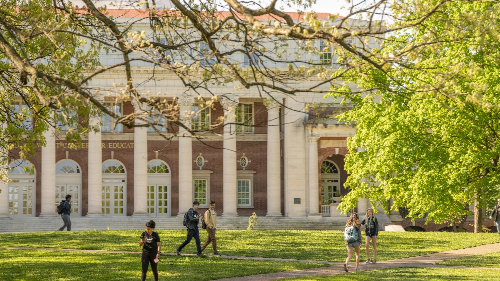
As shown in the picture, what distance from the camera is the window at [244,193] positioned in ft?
163

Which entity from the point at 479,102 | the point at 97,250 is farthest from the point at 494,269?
the point at 97,250

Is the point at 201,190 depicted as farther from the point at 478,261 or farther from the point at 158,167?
the point at 478,261

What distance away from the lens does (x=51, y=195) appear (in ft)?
150

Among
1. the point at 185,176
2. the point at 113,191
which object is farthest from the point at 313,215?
the point at 113,191

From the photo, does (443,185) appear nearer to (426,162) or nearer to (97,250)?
(426,162)

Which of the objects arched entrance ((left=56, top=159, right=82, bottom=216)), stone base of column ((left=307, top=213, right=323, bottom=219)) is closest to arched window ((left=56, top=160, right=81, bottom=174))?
arched entrance ((left=56, top=159, right=82, bottom=216))

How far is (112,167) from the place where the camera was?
4869 cm

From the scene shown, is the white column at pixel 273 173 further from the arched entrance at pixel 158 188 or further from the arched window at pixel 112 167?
the arched window at pixel 112 167

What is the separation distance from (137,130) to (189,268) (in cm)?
2898

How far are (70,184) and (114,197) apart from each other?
3.13 meters

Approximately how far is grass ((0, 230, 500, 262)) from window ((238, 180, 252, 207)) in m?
17.9

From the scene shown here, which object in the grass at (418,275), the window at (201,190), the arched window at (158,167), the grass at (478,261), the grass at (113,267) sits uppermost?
the arched window at (158,167)

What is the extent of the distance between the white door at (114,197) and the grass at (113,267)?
82.8 feet

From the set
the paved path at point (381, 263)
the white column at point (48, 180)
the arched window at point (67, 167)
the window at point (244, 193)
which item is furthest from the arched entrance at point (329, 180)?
the paved path at point (381, 263)
